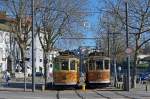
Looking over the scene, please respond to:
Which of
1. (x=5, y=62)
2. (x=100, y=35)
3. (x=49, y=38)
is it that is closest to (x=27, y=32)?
(x=49, y=38)

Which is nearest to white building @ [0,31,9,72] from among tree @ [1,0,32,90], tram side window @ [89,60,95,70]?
tree @ [1,0,32,90]

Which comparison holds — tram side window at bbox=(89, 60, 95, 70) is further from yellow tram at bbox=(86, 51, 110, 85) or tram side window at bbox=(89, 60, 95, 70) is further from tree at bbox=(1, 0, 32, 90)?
tree at bbox=(1, 0, 32, 90)

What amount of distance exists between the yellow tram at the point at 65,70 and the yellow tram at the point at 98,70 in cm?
232

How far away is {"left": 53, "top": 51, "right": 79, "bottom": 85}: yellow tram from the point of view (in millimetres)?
45312

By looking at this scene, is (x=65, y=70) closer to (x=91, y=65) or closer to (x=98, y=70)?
(x=91, y=65)

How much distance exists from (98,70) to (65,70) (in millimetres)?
3967

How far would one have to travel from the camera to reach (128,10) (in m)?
47.8

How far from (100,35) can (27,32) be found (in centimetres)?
1201

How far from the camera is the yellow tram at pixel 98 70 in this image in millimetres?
47812

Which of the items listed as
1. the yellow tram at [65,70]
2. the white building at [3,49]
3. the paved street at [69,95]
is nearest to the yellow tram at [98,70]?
the yellow tram at [65,70]

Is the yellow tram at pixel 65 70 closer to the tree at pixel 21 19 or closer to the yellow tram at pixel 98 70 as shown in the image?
the yellow tram at pixel 98 70

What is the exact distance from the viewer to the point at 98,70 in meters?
48.0

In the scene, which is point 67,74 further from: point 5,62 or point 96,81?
point 5,62

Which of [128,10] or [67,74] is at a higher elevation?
[128,10]
